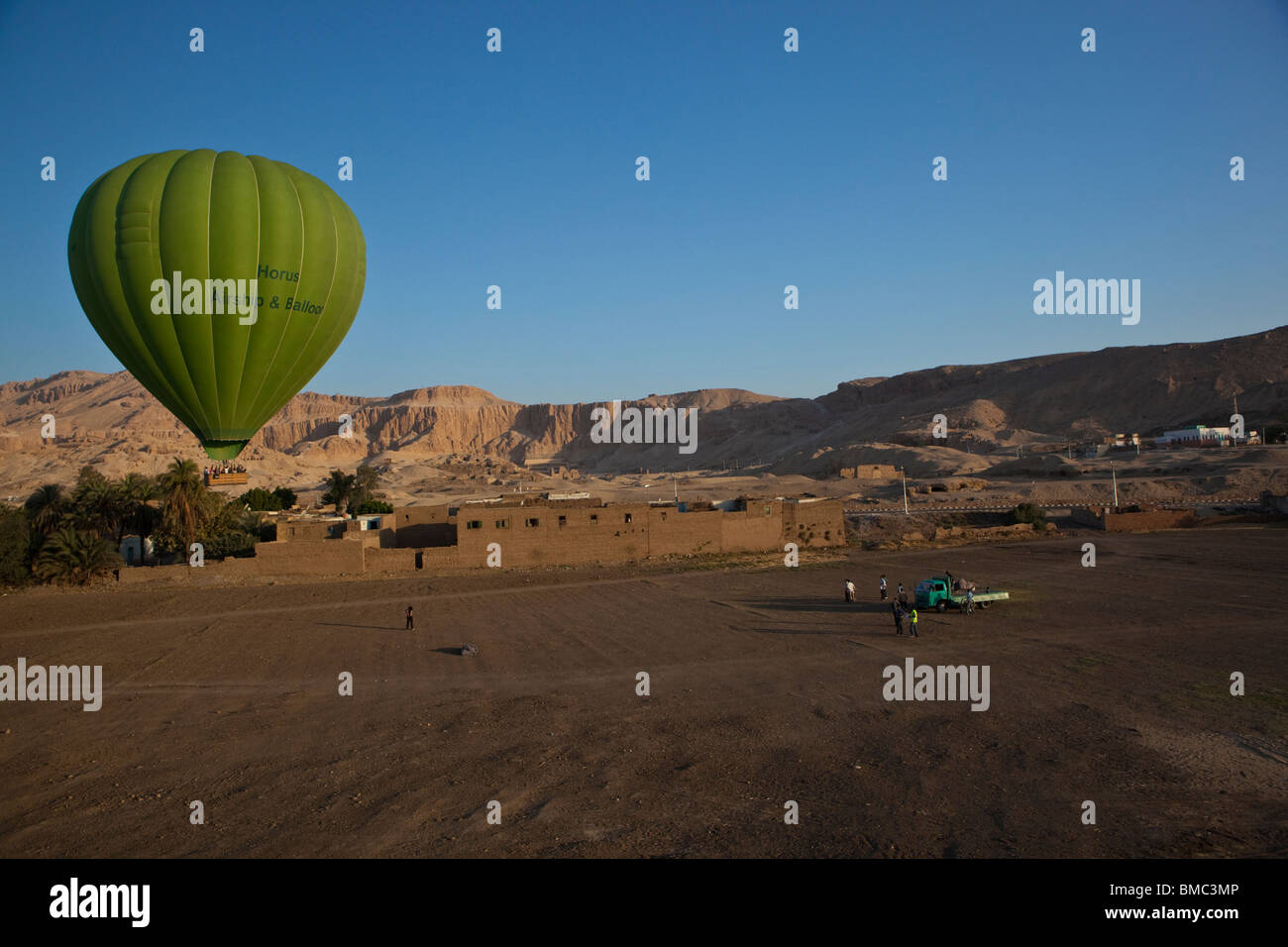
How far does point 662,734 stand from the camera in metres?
12.9

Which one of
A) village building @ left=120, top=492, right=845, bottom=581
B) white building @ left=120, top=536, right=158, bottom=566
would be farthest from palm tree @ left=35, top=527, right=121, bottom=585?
white building @ left=120, top=536, right=158, bottom=566

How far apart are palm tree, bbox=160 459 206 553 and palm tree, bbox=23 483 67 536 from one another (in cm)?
431

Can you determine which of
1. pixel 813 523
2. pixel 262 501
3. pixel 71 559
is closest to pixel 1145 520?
pixel 813 523

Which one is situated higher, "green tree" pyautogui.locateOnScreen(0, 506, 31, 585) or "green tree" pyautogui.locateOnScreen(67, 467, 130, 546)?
"green tree" pyautogui.locateOnScreen(67, 467, 130, 546)

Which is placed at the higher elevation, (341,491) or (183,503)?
(341,491)

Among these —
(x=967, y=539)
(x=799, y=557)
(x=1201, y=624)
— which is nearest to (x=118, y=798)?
(x=1201, y=624)

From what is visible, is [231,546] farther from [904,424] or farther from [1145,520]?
[904,424]

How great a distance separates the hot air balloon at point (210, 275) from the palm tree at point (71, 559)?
16395 mm

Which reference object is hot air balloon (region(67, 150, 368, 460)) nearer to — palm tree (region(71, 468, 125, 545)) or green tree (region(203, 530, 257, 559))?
green tree (region(203, 530, 257, 559))

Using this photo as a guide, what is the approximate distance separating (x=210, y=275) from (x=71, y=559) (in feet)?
66.3

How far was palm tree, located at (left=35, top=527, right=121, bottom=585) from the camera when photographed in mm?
32281

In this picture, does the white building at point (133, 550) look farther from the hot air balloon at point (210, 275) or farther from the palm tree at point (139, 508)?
the hot air balloon at point (210, 275)

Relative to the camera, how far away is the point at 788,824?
365 inches
